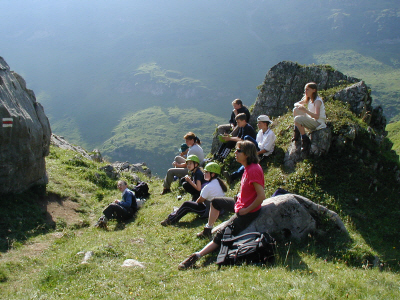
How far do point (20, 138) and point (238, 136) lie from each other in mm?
10183

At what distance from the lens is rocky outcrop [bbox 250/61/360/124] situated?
2167 centimetres

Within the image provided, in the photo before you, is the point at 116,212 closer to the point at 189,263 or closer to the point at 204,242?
the point at 204,242

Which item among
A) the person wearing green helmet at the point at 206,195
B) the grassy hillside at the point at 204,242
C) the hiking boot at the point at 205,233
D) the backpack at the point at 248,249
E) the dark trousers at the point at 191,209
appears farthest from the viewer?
the dark trousers at the point at 191,209

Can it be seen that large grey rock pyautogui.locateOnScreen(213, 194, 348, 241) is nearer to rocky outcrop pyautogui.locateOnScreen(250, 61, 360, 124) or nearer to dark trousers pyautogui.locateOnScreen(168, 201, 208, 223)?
dark trousers pyautogui.locateOnScreen(168, 201, 208, 223)

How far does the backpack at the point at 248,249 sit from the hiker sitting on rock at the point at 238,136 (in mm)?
8541

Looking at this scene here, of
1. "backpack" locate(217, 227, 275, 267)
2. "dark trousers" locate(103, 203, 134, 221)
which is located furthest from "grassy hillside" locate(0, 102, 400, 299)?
"dark trousers" locate(103, 203, 134, 221)

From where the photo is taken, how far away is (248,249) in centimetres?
772

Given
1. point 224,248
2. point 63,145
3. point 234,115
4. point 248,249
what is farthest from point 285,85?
point 63,145

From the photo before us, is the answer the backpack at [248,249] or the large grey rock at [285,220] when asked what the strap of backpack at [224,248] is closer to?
the backpack at [248,249]

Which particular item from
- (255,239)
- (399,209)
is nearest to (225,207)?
(255,239)

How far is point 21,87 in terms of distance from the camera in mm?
15281

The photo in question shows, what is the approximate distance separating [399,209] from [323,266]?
5982mm

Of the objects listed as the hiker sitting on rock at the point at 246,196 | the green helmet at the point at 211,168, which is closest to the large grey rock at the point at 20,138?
the green helmet at the point at 211,168

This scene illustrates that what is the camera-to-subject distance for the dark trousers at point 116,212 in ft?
44.3
